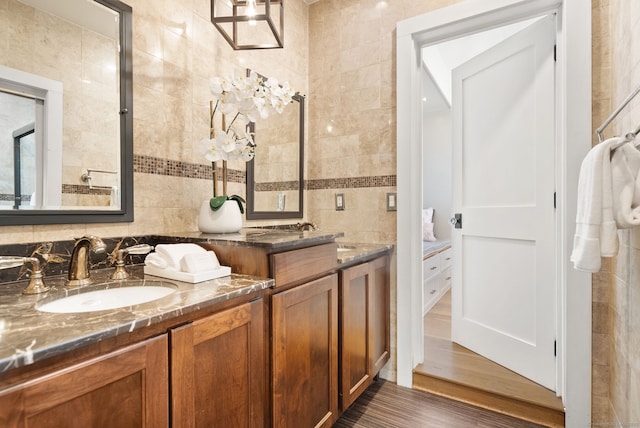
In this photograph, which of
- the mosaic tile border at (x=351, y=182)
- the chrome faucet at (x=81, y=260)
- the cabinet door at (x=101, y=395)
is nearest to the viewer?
the cabinet door at (x=101, y=395)

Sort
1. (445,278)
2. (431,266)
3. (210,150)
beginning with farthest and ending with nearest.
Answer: (445,278), (431,266), (210,150)

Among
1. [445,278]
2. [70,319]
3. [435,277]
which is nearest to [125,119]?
[70,319]

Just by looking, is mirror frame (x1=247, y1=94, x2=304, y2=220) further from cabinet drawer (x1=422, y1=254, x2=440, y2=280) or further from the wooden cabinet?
cabinet drawer (x1=422, y1=254, x2=440, y2=280)

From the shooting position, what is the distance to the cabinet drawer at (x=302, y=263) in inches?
46.8

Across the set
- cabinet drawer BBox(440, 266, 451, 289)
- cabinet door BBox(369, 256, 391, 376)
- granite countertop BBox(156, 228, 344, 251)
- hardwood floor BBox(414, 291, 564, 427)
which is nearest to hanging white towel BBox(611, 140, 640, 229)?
granite countertop BBox(156, 228, 344, 251)

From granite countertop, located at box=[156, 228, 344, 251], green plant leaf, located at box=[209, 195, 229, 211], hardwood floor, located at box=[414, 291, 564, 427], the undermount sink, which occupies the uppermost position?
green plant leaf, located at box=[209, 195, 229, 211]

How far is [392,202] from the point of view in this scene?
2.09 metres

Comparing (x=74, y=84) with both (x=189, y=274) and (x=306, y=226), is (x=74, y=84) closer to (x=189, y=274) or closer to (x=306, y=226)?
(x=189, y=274)

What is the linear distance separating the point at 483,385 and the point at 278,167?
1830mm

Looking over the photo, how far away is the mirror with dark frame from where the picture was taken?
2021 mm

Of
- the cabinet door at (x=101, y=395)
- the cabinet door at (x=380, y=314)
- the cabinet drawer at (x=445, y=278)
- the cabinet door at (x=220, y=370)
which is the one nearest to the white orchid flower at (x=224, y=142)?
the cabinet door at (x=220, y=370)

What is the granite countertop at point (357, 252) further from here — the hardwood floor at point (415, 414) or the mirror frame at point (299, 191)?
the hardwood floor at point (415, 414)

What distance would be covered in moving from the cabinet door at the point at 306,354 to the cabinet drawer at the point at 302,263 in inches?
1.7

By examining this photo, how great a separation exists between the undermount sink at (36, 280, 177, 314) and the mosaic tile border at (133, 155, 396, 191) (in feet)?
1.76
